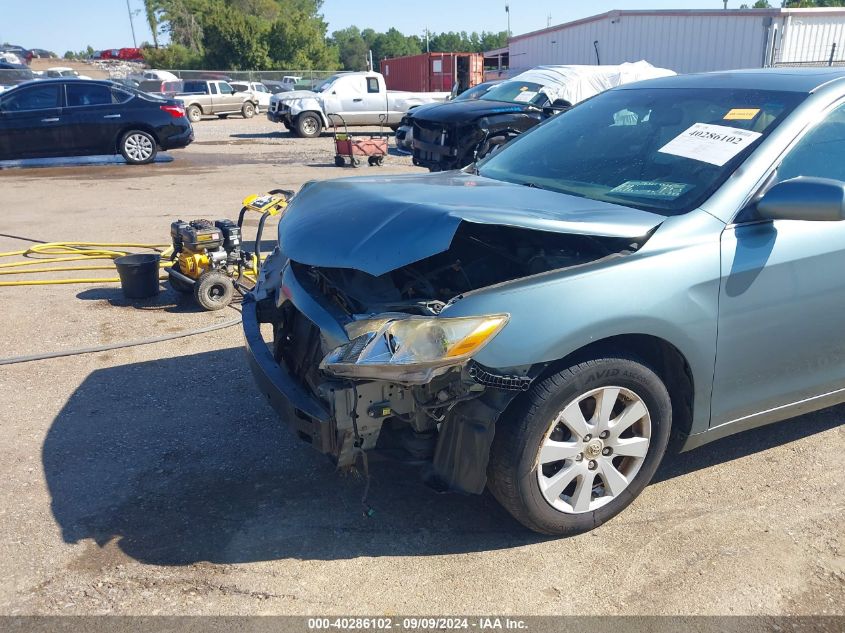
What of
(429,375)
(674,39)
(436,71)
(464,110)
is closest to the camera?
(429,375)

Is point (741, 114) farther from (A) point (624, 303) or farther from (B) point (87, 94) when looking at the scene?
(B) point (87, 94)

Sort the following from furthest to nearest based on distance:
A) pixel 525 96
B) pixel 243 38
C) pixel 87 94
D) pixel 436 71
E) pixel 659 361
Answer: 1. pixel 243 38
2. pixel 436 71
3. pixel 87 94
4. pixel 525 96
5. pixel 659 361

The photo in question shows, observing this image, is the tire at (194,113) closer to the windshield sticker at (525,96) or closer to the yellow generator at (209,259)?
the windshield sticker at (525,96)

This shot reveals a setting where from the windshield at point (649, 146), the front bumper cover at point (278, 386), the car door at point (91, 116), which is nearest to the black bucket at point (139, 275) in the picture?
the front bumper cover at point (278, 386)

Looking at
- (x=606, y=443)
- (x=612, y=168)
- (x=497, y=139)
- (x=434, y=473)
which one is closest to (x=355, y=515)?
(x=434, y=473)

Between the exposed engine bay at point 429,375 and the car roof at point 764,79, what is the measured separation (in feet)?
4.40

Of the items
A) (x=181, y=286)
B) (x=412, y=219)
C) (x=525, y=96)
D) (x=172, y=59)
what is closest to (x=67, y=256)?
(x=181, y=286)

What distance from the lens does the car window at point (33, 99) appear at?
47.1 ft

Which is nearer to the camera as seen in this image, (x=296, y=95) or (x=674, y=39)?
(x=296, y=95)

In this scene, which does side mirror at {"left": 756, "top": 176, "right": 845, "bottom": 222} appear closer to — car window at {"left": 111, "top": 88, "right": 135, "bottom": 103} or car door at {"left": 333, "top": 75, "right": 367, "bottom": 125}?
car window at {"left": 111, "top": 88, "right": 135, "bottom": 103}

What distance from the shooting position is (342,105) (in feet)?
71.9

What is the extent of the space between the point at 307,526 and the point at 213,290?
3.29 metres

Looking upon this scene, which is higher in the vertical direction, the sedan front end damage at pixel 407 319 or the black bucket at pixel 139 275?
the sedan front end damage at pixel 407 319

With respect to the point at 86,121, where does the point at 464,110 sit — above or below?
above
